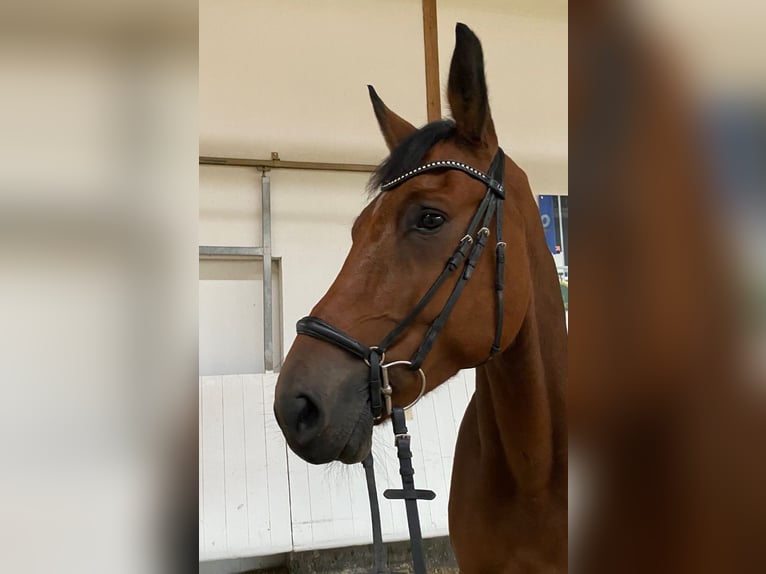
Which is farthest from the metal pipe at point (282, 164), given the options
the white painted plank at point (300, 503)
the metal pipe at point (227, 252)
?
the white painted plank at point (300, 503)

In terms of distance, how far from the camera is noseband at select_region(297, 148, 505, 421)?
2.88 ft

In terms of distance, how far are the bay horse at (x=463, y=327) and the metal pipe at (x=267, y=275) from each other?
211cm

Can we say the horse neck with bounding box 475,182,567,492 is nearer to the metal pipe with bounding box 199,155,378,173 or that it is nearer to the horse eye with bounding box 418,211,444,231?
the horse eye with bounding box 418,211,444,231

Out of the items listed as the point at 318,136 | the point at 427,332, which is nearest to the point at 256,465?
the point at 318,136

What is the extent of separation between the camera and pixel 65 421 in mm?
268

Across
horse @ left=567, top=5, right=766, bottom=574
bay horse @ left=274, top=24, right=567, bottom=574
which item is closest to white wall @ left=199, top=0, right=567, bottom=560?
bay horse @ left=274, top=24, right=567, bottom=574

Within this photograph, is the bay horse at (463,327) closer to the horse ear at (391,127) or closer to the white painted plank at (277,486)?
the horse ear at (391,127)

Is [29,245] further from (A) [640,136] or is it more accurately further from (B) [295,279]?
(B) [295,279]

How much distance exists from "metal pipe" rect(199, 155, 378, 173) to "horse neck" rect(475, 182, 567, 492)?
2222mm

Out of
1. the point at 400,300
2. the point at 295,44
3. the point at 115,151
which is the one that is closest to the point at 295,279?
the point at 295,44

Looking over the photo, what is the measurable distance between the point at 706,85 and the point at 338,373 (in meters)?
0.68

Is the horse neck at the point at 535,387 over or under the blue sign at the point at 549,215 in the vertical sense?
under

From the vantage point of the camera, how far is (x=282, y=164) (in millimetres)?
3205

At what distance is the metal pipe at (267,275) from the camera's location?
3104 millimetres
